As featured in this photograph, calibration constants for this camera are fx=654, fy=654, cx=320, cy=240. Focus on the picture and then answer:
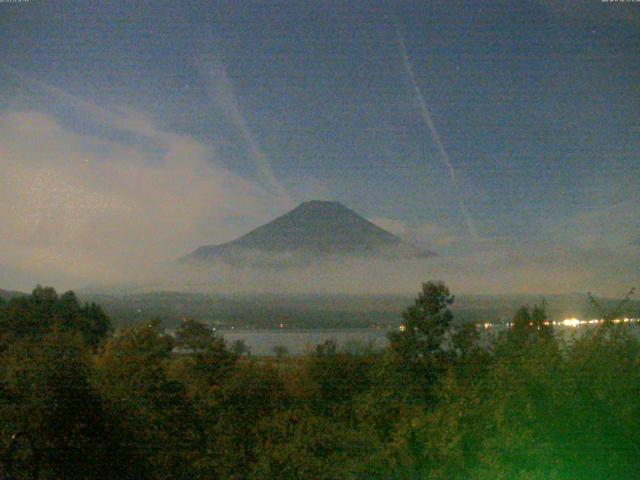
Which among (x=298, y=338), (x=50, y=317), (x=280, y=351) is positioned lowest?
(x=280, y=351)

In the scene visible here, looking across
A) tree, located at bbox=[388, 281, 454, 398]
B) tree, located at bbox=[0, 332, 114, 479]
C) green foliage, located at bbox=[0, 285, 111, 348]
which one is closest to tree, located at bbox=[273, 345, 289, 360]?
tree, located at bbox=[388, 281, 454, 398]

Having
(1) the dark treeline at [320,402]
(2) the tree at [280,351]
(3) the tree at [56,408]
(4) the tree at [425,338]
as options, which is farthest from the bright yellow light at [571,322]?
(2) the tree at [280,351]

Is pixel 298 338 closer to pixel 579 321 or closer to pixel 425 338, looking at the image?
pixel 425 338

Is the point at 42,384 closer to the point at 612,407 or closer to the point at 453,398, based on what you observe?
the point at 453,398

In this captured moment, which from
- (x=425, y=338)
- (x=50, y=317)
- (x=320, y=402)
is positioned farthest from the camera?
(x=425, y=338)

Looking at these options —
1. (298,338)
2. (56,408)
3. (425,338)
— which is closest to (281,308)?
(298,338)

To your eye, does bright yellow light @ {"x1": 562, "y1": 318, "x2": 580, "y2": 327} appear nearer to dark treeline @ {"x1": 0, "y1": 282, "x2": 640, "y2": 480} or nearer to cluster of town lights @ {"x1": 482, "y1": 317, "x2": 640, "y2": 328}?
cluster of town lights @ {"x1": 482, "y1": 317, "x2": 640, "y2": 328}

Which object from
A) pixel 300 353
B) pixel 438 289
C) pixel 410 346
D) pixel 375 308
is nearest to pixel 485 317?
pixel 410 346
